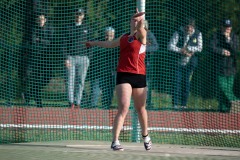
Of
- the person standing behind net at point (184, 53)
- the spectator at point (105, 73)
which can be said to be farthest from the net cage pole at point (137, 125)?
the person standing behind net at point (184, 53)

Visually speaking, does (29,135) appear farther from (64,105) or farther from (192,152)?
(192,152)

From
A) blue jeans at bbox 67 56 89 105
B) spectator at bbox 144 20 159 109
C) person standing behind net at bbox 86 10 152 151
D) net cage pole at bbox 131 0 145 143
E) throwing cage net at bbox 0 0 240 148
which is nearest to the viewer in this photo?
person standing behind net at bbox 86 10 152 151

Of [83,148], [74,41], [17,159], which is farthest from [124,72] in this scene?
[74,41]

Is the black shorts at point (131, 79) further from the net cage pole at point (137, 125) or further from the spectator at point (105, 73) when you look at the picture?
the spectator at point (105, 73)

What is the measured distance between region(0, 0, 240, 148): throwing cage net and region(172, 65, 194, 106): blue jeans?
2 cm

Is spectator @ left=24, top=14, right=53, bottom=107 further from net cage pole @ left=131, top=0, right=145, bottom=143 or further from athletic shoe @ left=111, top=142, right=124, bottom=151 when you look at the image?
athletic shoe @ left=111, top=142, right=124, bottom=151

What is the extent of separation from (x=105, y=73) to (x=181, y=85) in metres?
1.35

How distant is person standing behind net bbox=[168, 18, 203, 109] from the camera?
12320 millimetres

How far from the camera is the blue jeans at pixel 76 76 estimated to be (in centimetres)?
1241

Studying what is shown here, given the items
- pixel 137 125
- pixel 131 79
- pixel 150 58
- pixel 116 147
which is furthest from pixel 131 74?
pixel 150 58

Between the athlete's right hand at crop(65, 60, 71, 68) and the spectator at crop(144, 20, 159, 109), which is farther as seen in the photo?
the athlete's right hand at crop(65, 60, 71, 68)

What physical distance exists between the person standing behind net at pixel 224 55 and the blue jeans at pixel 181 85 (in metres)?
0.61

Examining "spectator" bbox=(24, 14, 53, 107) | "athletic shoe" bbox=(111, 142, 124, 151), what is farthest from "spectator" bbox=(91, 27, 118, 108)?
"athletic shoe" bbox=(111, 142, 124, 151)

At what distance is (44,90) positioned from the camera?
40.2ft
